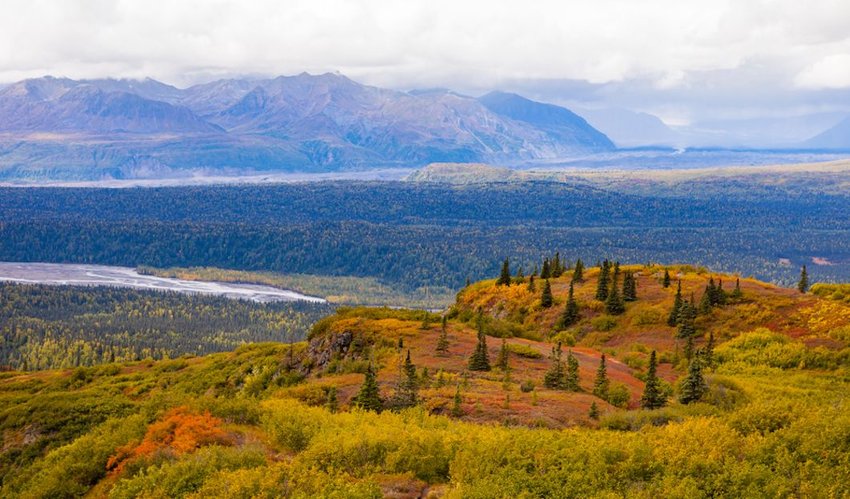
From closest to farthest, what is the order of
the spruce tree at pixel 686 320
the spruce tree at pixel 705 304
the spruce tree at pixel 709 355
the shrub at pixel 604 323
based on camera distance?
the spruce tree at pixel 709 355
the spruce tree at pixel 686 320
the spruce tree at pixel 705 304
the shrub at pixel 604 323

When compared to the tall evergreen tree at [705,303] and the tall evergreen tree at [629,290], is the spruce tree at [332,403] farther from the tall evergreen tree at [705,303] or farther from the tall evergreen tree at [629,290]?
the tall evergreen tree at [629,290]

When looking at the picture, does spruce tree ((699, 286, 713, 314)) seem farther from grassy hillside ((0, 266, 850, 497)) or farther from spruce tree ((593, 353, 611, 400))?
spruce tree ((593, 353, 611, 400))

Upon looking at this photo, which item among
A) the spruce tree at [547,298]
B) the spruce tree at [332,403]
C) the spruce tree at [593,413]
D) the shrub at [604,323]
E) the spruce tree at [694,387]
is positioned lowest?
the shrub at [604,323]

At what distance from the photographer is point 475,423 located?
128 ft

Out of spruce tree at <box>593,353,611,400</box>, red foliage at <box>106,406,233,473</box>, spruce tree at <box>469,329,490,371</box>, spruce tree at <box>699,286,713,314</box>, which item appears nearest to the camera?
red foliage at <box>106,406,233,473</box>

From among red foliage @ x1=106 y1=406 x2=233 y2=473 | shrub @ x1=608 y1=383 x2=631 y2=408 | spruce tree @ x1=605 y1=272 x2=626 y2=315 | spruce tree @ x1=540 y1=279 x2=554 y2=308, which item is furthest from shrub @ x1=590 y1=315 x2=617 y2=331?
red foliage @ x1=106 y1=406 x2=233 y2=473

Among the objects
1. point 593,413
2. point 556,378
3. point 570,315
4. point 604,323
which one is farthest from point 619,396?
point 570,315

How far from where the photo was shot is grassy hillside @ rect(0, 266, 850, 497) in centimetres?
2898

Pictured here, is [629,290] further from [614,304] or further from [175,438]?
[175,438]

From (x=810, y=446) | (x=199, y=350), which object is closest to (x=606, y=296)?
(x=810, y=446)

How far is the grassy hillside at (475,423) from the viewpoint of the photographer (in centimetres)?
2898

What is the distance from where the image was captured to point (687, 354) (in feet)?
192

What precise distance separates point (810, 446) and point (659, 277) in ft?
207

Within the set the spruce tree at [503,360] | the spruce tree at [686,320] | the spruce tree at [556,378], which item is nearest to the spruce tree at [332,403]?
the spruce tree at [556,378]
